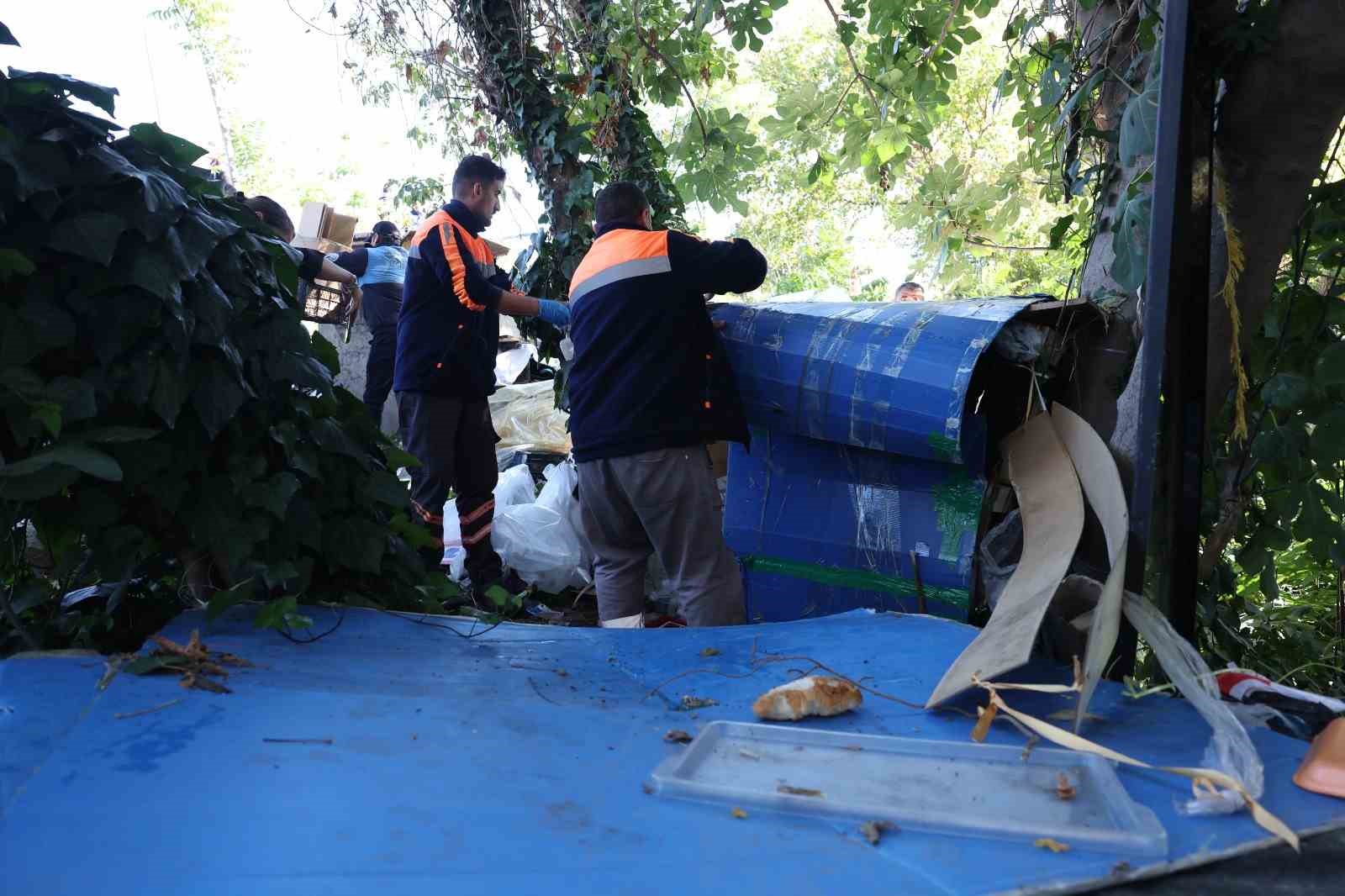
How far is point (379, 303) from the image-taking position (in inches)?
227

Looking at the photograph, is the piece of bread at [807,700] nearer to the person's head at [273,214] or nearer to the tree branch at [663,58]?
the tree branch at [663,58]

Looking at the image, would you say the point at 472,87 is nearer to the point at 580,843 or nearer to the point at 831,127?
the point at 831,127

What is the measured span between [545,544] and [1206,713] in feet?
10.4

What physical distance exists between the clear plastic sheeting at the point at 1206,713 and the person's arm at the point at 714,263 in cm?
169

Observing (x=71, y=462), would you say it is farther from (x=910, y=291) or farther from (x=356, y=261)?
(x=910, y=291)

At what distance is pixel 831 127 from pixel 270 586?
3362 mm

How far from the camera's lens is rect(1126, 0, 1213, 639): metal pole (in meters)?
2.02

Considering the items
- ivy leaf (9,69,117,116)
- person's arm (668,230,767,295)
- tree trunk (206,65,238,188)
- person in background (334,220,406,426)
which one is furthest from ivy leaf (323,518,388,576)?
tree trunk (206,65,238,188)

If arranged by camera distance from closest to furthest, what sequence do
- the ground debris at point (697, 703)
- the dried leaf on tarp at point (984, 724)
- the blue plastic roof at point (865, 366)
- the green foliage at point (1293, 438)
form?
the dried leaf on tarp at point (984, 724) < the ground debris at point (697, 703) < the green foliage at point (1293, 438) < the blue plastic roof at point (865, 366)

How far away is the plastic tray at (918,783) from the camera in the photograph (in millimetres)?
1355

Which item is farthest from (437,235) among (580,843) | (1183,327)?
(580,843)

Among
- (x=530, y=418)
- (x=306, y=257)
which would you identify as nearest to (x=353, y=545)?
(x=306, y=257)

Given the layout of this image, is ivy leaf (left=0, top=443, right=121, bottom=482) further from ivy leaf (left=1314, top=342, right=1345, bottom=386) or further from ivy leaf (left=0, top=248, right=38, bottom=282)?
ivy leaf (left=1314, top=342, right=1345, bottom=386)

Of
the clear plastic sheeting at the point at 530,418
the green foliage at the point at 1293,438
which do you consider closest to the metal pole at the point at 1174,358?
the green foliage at the point at 1293,438
